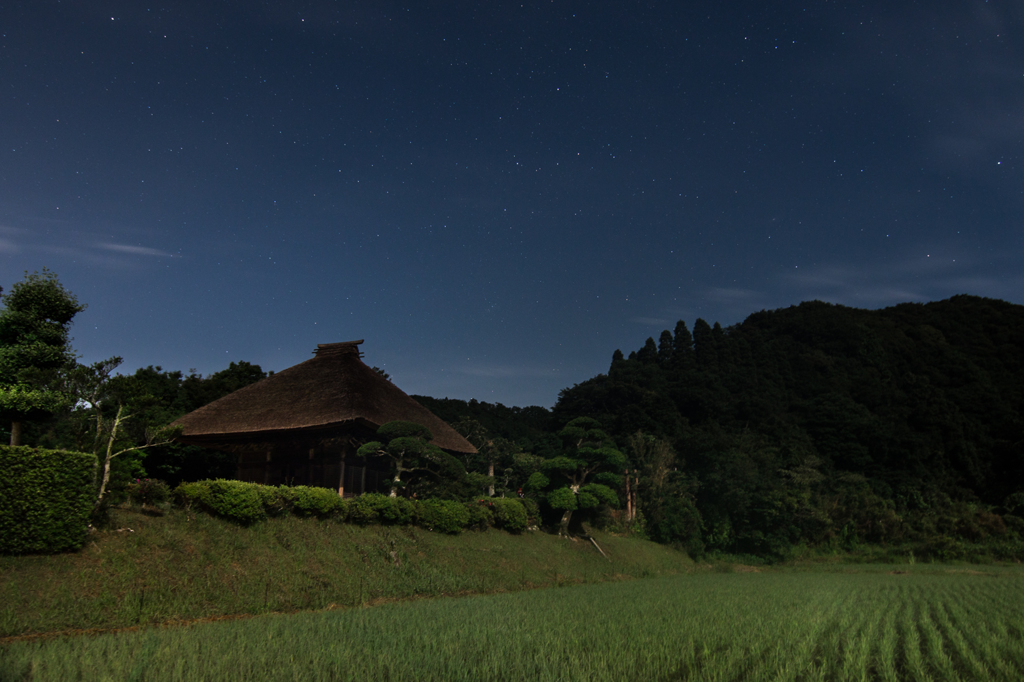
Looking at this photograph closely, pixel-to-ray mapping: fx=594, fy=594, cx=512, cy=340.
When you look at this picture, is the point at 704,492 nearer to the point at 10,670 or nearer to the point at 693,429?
the point at 693,429

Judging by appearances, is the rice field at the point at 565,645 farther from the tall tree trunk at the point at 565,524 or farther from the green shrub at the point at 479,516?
the tall tree trunk at the point at 565,524

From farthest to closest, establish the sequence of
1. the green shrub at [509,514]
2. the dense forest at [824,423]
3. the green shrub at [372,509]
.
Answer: the dense forest at [824,423] → the green shrub at [509,514] → the green shrub at [372,509]

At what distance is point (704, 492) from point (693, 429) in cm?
796

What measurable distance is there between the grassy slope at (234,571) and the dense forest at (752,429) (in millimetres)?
1736

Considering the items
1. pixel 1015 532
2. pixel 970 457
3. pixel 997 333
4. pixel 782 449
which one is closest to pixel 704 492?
pixel 782 449

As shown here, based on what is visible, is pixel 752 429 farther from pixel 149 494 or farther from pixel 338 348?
pixel 149 494

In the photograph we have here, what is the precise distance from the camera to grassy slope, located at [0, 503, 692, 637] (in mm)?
8664

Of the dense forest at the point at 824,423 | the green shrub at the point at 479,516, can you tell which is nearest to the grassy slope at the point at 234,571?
the green shrub at the point at 479,516

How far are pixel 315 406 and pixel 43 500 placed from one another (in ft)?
37.5

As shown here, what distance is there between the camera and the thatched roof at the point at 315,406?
20.4 meters

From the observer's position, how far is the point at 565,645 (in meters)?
8.22

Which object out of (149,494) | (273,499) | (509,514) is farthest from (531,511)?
(149,494)

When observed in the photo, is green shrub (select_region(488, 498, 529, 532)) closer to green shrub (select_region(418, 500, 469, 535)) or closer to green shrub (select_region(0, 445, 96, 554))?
green shrub (select_region(418, 500, 469, 535))

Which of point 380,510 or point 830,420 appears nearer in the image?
point 380,510
